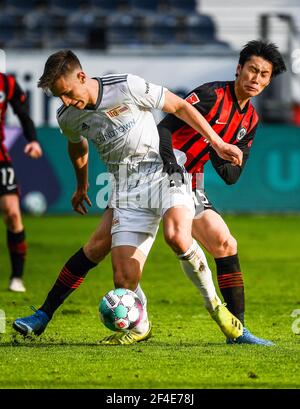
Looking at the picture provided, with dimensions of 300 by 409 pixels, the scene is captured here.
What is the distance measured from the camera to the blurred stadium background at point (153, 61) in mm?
20969

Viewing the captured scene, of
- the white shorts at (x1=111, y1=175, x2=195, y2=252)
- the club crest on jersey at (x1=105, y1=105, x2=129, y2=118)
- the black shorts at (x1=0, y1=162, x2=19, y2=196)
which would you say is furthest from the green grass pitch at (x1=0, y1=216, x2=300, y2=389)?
the club crest on jersey at (x1=105, y1=105, x2=129, y2=118)

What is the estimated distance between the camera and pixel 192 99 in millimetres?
7188

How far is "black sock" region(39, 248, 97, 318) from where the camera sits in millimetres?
7238

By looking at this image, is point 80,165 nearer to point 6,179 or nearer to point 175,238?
point 175,238

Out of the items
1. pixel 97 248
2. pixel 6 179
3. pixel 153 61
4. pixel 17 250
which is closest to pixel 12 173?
pixel 6 179

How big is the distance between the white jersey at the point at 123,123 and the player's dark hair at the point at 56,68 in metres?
0.31

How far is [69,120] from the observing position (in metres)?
6.86

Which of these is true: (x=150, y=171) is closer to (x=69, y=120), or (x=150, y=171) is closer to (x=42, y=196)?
(x=69, y=120)

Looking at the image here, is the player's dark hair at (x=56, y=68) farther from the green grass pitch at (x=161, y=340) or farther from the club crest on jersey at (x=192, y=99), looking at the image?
the green grass pitch at (x=161, y=340)

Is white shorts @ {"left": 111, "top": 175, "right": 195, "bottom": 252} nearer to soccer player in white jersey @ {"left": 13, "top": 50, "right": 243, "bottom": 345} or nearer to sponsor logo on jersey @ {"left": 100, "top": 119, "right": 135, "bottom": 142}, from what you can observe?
soccer player in white jersey @ {"left": 13, "top": 50, "right": 243, "bottom": 345}

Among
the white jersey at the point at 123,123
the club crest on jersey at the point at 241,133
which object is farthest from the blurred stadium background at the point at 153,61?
the white jersey at the point at 123,123

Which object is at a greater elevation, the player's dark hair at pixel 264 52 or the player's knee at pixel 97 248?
the player's dark hair at pixel 264 52

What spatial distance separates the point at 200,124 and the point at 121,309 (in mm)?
1316
